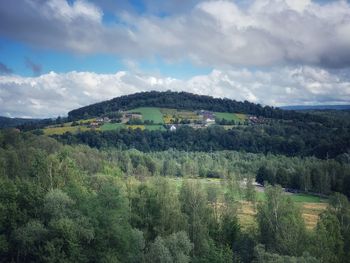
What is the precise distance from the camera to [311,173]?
417 ft

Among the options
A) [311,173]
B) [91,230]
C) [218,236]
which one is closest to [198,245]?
[218,236]

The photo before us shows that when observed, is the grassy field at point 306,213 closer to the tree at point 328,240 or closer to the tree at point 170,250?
the tree at point 328,240

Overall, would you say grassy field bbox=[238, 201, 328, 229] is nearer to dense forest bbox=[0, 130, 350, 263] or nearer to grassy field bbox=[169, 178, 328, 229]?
grassy field bbox=[169, 178, 328, 229]

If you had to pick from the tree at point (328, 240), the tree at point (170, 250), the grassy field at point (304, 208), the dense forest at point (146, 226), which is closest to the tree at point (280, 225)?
the dense forest at point (146, 226)

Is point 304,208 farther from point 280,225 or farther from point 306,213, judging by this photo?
point 280,225

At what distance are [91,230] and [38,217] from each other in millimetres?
10266

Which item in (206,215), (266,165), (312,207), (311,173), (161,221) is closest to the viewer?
(161,221)

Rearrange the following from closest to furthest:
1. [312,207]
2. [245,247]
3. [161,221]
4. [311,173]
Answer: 1. [245,247]
2. [161,221]
3. [312,207]
4. [311,173]

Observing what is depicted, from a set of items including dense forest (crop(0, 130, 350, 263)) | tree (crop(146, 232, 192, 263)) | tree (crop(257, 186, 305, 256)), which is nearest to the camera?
tree (crop(146, 232, 192, 263))

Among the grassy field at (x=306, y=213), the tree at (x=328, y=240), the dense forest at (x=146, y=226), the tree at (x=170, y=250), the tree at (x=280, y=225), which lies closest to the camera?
the tree at (x=170, y=250)

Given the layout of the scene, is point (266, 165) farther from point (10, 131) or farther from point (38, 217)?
point (38, 217)

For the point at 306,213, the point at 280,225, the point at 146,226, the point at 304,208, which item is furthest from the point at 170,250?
the point at 304,208

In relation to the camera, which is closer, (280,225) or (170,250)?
(170,250)

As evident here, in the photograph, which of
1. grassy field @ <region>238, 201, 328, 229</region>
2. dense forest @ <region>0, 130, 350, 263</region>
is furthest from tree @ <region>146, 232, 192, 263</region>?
grassy field @ <region>238, 201, 328, 229</region>
